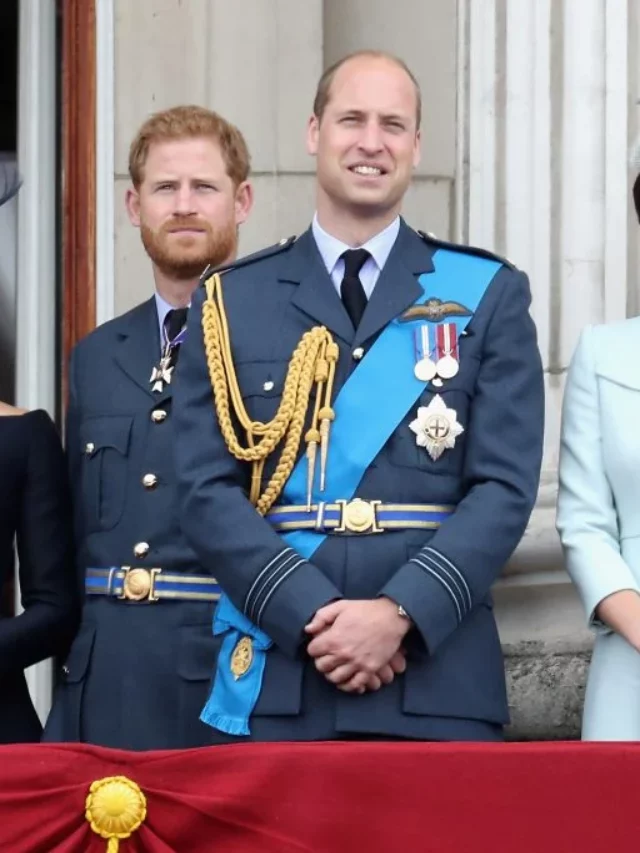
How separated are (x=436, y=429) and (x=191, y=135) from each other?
3.21 feet

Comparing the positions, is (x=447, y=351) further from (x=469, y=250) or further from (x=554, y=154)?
(x=554, y=154)

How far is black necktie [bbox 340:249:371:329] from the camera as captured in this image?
3.33 m

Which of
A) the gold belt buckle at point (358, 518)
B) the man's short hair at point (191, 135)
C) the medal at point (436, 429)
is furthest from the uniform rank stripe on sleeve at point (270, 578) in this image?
the man's short hair at point (191, 135)

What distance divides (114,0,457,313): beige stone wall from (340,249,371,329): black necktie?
1297mm

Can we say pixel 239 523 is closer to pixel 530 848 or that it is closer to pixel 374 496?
pixel 374 496

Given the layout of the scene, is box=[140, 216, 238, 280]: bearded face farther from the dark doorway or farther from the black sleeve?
the dark doorway

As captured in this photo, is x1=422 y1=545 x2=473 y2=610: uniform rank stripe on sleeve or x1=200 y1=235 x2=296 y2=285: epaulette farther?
x1=200 y1=235 x2=296 y2=285: epaulette

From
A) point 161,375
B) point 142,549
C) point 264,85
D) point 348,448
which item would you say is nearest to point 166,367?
point 161,375

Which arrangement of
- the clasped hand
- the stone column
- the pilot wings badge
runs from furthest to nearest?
the stone column → the pilot wings badge → the clasped hand

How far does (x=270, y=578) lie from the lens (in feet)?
10.0

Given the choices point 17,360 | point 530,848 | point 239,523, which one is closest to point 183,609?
point 239,523

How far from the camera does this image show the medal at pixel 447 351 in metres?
3.22

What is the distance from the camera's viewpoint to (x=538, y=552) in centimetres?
417

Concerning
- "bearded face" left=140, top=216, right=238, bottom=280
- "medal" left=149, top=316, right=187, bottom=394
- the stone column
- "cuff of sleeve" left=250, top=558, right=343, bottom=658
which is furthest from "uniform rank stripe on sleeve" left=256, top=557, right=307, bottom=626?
the stone column
